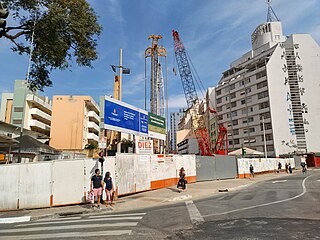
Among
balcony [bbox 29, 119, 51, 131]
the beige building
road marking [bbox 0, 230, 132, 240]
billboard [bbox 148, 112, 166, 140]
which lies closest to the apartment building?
balcony [bbox 29, 119, 51, 131]

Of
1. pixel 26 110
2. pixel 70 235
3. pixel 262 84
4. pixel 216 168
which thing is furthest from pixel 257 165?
pixel 26 110

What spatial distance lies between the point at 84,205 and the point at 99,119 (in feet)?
208

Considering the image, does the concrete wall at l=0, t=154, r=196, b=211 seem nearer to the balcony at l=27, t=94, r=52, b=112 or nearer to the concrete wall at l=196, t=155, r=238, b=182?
the concrete wall at l=196, t=155, r=238, b=182

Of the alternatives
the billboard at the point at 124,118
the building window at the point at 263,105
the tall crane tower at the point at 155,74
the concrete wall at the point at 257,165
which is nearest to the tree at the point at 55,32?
the billboard at the point at 124,118

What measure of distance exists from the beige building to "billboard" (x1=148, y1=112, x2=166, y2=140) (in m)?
41.6

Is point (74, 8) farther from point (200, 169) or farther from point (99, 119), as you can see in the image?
point (99, 119)

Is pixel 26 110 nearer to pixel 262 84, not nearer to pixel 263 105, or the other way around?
pixel 263 105

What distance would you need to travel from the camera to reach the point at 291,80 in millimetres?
67000

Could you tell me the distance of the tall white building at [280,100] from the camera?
6222 centimetres

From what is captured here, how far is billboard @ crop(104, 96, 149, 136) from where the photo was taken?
15.9 meters

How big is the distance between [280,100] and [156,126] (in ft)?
169

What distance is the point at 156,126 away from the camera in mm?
22344

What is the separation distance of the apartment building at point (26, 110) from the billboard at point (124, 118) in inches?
1563

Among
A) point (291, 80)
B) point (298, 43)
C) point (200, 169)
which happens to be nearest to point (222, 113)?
point (291, 80)
